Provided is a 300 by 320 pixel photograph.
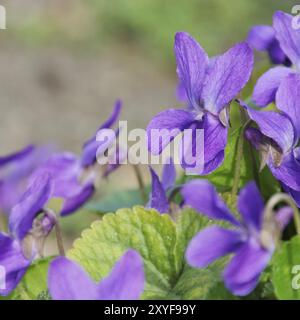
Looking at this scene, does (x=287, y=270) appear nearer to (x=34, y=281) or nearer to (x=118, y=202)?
(x=34, y=281)

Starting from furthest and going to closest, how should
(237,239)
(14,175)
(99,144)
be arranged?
(14,175) < (99,144) < (237,239)

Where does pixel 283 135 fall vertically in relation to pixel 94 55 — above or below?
below

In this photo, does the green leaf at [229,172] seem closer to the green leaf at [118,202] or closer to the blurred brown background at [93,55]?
the green leaf at [118,202]

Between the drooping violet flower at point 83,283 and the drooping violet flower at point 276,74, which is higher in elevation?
the drooping violet flower at point 276,74

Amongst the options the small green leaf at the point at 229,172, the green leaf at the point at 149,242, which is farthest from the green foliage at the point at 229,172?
the green leaf at the point at 149,242

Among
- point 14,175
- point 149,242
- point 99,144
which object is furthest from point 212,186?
point 14,175

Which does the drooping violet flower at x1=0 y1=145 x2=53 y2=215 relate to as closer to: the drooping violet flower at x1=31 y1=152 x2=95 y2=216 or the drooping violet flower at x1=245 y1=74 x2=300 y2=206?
the drooping violet flower at x1=31 y1=152 x2=95 y2=216

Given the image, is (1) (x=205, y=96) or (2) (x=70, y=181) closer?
(1) (x=205, y=96)
